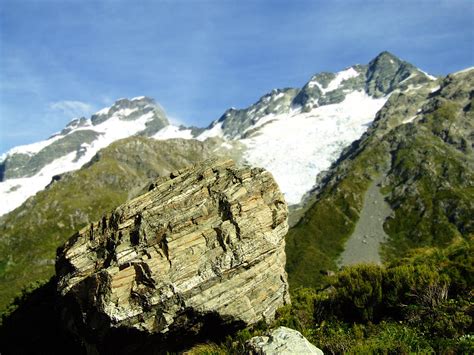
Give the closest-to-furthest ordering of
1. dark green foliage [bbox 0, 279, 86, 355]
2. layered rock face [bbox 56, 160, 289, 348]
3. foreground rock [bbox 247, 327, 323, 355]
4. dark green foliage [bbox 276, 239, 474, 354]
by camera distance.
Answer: foreground rock [bbox 247, 327, 323, 355], dark green foliage [bbox 276, 239, 474, 354], layered rock face [bbox 56, 160, 289, 348], dark green foliage [bbox 0, 279, 86, 355]

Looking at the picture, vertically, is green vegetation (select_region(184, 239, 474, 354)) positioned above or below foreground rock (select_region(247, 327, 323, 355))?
below

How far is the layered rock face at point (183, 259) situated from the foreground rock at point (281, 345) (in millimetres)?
8246

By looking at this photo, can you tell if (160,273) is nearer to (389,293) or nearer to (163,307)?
(163,307)

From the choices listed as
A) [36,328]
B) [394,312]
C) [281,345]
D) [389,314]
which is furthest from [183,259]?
[36,328]

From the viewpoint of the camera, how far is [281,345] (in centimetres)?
2047

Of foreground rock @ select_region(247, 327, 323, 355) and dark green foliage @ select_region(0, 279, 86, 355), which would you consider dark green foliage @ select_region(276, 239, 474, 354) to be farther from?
dark green foliage @ select_region(0, 279, 86, 355)

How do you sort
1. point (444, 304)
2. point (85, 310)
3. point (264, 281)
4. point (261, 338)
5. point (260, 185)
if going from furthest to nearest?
point (260, 185) → point (264, 281) → point (85, 310) → point (444, 304) → point (261, 338)

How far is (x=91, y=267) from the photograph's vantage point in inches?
1315

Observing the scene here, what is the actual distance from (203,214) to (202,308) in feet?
22.7

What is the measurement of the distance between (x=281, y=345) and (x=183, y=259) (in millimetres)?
11301

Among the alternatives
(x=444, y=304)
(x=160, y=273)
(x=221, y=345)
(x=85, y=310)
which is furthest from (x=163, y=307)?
(x=444, y=304)

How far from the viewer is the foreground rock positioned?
20188mm

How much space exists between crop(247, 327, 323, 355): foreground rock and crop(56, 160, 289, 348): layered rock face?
8246 millimetres

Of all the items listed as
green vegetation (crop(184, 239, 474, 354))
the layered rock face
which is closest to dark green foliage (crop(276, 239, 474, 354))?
green vegetation (crop(184, 239, 474, 354))
